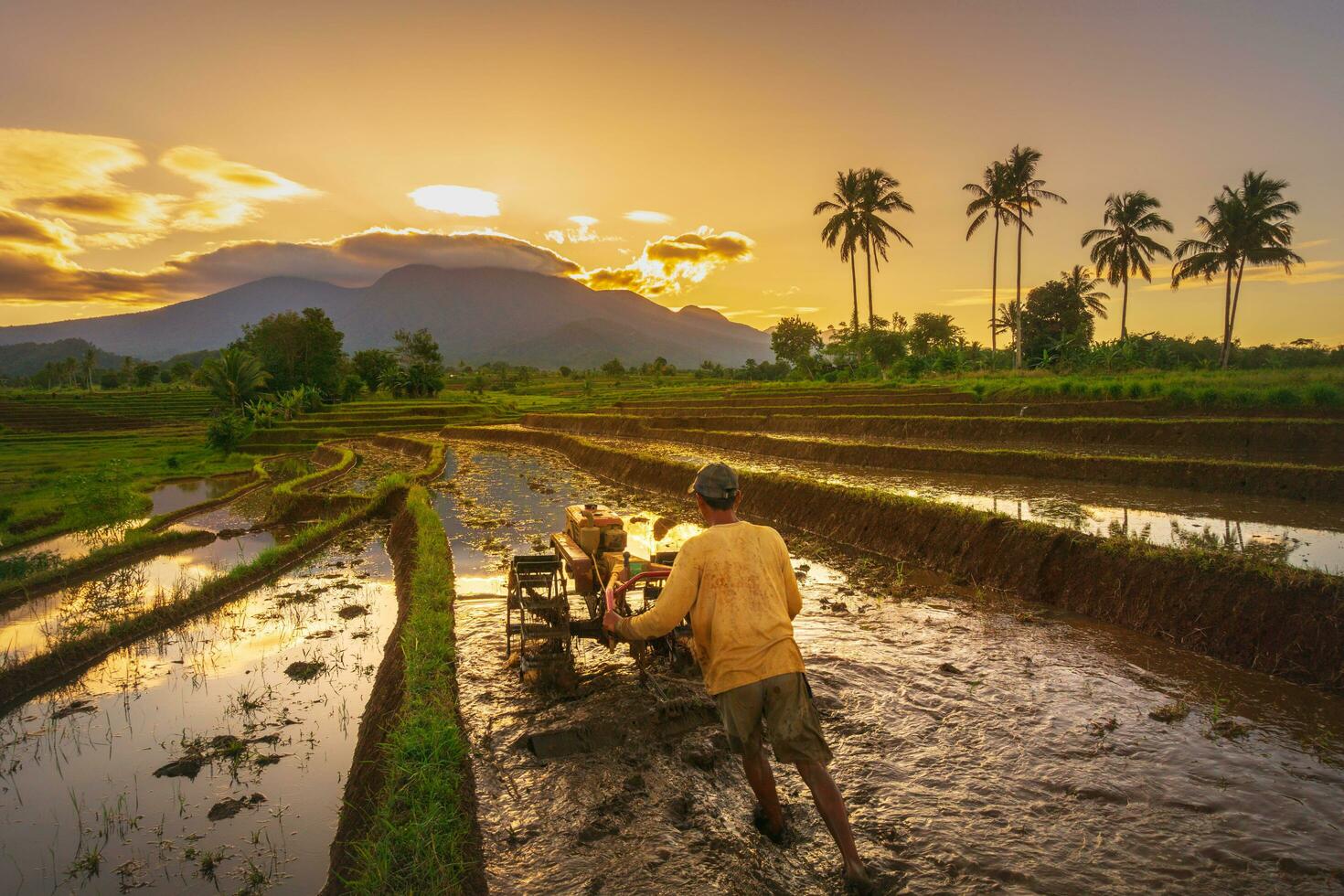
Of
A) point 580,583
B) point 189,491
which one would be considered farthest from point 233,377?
point 580,583

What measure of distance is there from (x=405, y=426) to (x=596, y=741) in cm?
3865

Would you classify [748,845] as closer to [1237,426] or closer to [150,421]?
[1237,426]

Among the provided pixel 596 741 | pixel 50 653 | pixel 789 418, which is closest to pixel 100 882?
pixel 596 741

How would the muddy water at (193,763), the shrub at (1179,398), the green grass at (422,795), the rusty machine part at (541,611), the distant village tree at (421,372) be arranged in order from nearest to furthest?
the green grass at (422,795), the muddy water at (193,763), the rusty machine part at (541,611), the shrub at (1179,398), the distant village tree at (421,372)

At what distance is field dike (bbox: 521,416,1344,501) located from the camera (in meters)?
11.3

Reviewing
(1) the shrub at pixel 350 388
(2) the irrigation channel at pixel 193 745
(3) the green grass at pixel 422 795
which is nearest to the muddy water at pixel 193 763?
(2) the irrigation channel at pixel 193 745

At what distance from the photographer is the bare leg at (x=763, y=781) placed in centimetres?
357

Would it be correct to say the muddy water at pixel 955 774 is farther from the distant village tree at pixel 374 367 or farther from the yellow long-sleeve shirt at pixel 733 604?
the distant village tree at pixel 374 367

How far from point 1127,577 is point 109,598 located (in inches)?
545

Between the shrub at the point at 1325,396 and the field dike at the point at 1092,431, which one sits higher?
the shrub at the point at 1325,396

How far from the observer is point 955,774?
4.41 m

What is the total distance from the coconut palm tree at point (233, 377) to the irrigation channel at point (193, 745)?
35.6 metres

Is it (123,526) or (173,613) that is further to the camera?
(123,526)

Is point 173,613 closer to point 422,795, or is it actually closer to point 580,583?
point 580,583
